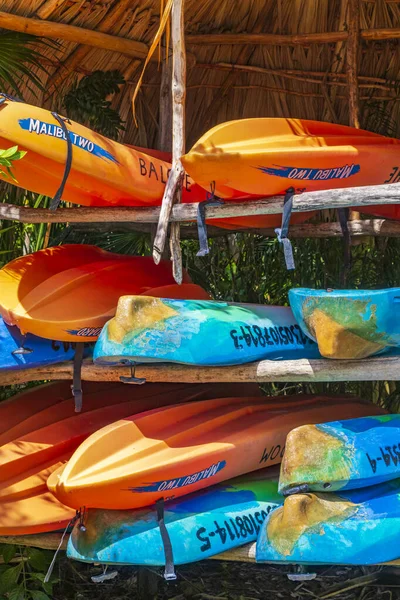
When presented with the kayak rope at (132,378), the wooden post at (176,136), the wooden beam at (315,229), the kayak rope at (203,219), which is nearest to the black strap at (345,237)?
the wooden beam at (315,229)

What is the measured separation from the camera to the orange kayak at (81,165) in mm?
3441

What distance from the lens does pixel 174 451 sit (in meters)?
3.44

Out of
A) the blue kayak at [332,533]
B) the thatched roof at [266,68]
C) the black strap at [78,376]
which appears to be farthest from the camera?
the thatched roof at [266,68]

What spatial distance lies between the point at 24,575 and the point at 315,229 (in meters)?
2.07

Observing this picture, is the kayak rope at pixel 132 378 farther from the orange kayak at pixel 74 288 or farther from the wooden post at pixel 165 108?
the wooden post at pixel 165 108

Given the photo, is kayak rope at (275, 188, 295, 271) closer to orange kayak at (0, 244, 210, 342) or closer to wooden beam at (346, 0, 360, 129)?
orange kayak at (0, 244, 210, 342)

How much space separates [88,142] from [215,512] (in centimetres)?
156

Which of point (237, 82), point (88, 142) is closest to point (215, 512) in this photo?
point (88, 142)

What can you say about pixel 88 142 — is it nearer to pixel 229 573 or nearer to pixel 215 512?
pixel 215 512

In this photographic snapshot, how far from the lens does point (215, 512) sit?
3.40 m

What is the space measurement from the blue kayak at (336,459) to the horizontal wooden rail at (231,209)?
85cm

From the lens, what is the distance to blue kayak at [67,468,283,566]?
3.30 meters

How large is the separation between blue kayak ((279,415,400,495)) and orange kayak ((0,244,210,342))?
0.98 m

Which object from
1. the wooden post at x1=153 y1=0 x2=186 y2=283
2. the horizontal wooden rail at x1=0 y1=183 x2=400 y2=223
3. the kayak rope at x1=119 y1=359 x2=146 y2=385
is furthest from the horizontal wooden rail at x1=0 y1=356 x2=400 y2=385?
the horizontal wooden rail at x1=0 y1=183 x2=400 y2=223
